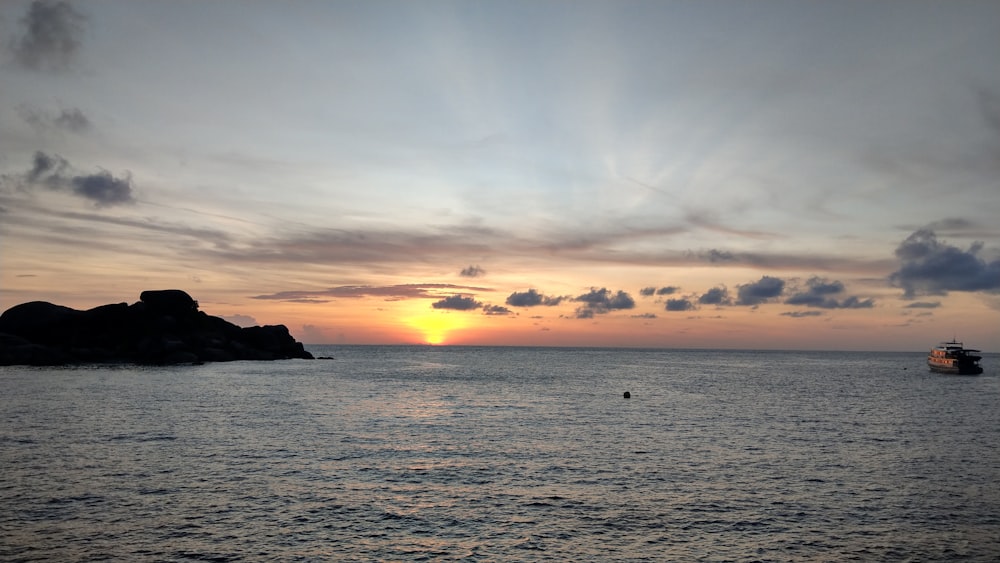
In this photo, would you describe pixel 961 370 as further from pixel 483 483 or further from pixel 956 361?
pixel 483 483

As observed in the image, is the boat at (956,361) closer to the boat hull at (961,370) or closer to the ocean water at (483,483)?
the boat hull at (961,370)

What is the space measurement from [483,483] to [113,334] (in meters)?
167

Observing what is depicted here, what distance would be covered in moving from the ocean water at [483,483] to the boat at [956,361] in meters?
102

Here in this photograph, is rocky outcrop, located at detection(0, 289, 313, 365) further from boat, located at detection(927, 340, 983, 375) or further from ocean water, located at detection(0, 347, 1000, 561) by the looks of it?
boat, located at detection(927, 340, 983, 375)

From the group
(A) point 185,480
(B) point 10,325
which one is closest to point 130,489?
(A) point 185,480

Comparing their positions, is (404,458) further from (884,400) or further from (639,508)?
(884,400)

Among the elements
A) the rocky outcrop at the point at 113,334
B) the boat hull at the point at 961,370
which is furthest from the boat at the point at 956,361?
the rocky outcrop at the point at 113,334

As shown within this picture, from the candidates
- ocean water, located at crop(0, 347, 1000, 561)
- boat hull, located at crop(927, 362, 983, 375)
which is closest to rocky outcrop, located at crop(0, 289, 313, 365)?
ocean water, located at crop(0, 347, 1000, 561)

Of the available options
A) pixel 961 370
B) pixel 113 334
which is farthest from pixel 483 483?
pixel 961 370

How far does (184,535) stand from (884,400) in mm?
110008

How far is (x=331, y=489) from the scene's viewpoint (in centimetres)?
3881

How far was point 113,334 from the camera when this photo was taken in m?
170

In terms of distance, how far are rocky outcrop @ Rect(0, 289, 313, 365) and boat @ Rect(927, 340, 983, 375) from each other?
686ft

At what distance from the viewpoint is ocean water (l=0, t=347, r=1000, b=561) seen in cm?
2922
